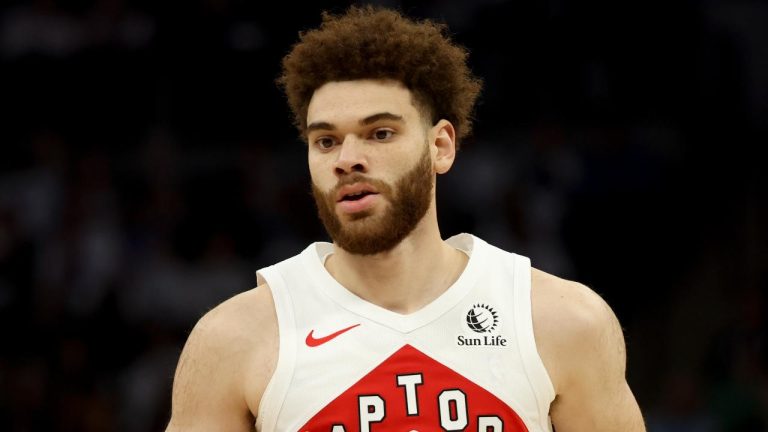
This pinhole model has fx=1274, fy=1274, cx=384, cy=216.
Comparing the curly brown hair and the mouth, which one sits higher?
the curly brown hair

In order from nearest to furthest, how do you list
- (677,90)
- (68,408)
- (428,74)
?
(428,74), (68,408), (677,90)

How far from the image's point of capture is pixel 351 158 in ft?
13.4

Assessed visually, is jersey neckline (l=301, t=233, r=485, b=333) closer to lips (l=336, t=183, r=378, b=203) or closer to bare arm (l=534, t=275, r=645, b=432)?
bare arm (l=534, t=275, r=645, b=432)

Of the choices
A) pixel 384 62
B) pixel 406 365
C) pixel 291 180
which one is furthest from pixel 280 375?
pixel 291 180

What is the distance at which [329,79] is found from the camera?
14.0ft

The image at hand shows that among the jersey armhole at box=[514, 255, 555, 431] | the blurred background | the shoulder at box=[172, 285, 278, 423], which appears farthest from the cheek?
the blurred background

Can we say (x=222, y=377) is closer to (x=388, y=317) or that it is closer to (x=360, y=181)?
(x=388, y=317)

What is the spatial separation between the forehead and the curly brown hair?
0.03 metres

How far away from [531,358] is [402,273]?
1.73 feet

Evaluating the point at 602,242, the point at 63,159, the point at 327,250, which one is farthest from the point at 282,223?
the point at 327,250

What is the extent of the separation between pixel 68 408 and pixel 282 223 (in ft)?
6.37

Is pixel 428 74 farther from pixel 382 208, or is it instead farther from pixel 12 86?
pixel 12 86

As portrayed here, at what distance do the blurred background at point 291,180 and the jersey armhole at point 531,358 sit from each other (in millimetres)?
4324

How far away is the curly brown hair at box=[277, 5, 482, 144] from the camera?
13.9 feet
